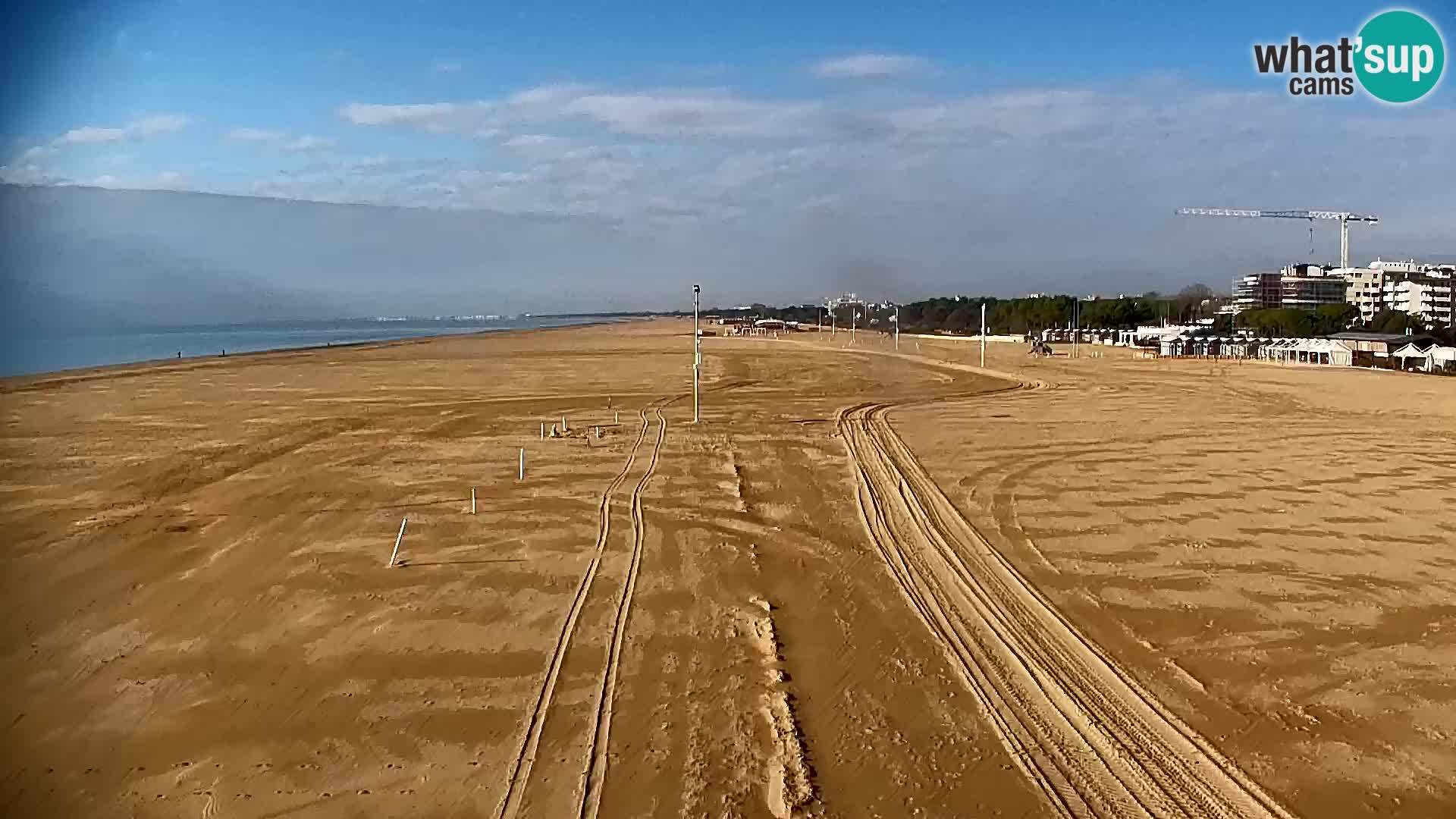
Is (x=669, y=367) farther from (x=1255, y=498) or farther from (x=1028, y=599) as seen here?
(x=1028, y=599)

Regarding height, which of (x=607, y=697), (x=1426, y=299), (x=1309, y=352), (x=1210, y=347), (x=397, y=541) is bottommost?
(x=607, y=697)

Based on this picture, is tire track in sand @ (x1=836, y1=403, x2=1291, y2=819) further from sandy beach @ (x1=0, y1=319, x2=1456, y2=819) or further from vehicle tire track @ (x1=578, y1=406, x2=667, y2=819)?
vehicle tire track @ (x1=578, y1=406, x2=667, y2=819)

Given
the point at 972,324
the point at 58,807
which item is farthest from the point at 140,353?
the point at 972,324

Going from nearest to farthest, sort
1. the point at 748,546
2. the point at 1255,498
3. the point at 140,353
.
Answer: the point at 748,546 → the point at 1255,498 → the point at 140,353

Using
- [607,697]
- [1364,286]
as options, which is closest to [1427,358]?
[607,697]

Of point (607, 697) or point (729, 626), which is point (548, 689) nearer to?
point (607, 697)

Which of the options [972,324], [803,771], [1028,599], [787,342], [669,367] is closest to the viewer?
[803,771]
